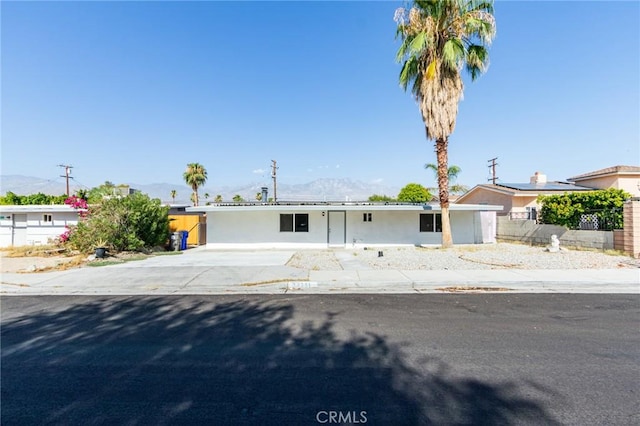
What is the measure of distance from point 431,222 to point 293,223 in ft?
27.0

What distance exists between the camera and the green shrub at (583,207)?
42.7ft

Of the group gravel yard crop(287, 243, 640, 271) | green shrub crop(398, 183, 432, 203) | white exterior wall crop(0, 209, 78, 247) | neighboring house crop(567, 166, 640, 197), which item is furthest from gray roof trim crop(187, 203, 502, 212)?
green shrub crop(398, 183, 432, 203)

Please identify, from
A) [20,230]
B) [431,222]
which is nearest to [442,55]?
→ [431,222]

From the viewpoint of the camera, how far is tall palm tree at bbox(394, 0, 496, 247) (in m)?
14.0

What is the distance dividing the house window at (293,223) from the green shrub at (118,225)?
6678mm

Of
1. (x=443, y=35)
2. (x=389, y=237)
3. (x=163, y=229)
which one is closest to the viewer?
(x=443, y=35)

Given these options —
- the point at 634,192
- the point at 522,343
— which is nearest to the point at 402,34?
the point at 522,343

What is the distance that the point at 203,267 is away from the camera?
35.1ft

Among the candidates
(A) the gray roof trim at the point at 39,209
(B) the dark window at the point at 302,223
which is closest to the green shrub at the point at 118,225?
(A) the gray roof trim at the point at 39,209

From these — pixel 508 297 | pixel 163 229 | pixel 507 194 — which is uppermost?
pixel 507 194

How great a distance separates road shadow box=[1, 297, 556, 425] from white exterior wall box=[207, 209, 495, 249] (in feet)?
40.5

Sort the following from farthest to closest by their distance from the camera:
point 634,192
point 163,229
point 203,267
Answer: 1. point 634,192
2. point 163,229
3. point 203,267

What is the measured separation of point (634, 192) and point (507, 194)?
30.8 ft

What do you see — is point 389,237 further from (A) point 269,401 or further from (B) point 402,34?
(A) point 269,401
